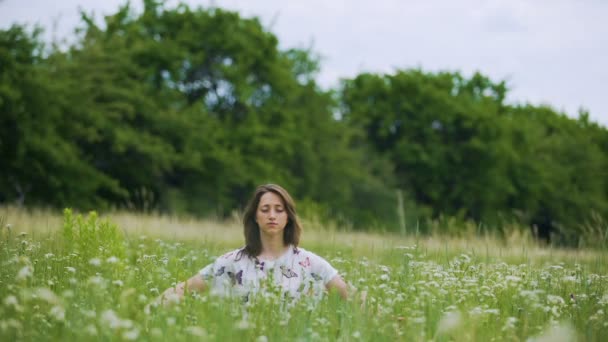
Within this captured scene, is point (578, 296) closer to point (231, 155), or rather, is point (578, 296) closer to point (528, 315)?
point (528, 315)

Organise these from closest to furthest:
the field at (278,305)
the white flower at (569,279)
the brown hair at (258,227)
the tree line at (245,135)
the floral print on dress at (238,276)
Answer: the field at (278,305) → the white flower at (569,279) → the floral print on dress at (238,276) → the brown hair at (258,227) → the tree line at (245,135)

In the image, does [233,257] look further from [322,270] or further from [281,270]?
[322,270]

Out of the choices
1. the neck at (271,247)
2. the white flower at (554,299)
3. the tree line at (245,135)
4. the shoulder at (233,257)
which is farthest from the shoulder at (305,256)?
the tree line at (245,135)

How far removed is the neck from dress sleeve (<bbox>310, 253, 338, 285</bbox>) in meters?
0.33

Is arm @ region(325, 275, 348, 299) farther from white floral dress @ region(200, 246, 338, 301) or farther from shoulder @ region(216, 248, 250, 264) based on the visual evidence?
shoulder @ region(216, 248, 250, 264)

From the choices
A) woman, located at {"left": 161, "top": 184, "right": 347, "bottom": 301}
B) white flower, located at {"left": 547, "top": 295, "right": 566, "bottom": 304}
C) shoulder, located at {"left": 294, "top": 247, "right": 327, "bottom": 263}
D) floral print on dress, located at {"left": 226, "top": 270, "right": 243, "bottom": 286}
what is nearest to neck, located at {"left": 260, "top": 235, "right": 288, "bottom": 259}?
woman, located at {"left": 161, "top": 184, "right": 347, "bottom": 301}

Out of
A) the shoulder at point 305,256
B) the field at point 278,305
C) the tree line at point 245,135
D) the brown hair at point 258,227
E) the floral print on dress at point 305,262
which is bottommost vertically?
the field at point 278,305

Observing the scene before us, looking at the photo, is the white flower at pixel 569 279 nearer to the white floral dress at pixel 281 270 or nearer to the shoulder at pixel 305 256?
the white floral dress at pixel 281 270

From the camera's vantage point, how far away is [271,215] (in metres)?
5.97

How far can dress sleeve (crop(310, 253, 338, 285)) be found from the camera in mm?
5917

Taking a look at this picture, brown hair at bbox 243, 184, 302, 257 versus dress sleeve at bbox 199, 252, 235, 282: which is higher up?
brown hair at bbox 243, 184, 302, 257

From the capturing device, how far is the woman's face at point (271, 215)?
596 centimetres

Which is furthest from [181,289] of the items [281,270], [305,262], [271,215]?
[305,262]

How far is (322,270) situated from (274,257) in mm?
460
